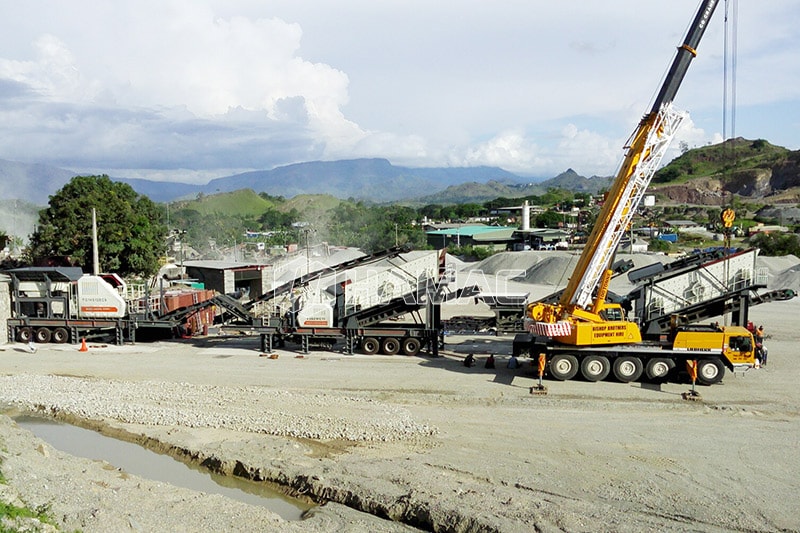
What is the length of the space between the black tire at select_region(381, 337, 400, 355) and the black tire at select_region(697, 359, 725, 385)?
1021 centimetres

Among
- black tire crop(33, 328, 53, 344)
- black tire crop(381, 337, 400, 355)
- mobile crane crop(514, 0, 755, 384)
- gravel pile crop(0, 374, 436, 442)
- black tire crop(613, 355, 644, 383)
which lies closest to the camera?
gravel pile crop(0, 374, 436, 442)

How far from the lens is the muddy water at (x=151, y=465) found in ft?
42.5

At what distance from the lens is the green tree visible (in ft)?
132

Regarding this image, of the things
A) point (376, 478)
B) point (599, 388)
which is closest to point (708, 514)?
point (376, 478)

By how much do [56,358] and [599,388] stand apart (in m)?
19.0

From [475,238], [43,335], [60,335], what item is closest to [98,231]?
[43,335]

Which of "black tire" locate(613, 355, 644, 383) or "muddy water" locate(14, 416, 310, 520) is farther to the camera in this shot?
"black tire" locate(613, 355, 644, 383)

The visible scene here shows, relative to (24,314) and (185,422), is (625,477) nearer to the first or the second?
(185,422)

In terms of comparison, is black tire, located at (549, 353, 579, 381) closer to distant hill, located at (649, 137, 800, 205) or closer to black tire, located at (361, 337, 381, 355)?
black tire, located at (361, 337, 381, 355)

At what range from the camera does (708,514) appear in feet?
37.4

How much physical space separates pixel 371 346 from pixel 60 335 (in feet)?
42.1

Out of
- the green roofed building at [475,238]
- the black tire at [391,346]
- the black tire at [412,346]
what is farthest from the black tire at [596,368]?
the green roofed building at [475,238]

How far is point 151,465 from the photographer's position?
48.5 feet

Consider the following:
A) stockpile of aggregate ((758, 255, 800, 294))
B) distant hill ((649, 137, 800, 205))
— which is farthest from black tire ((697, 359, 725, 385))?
distant hill ((649, 137, 800, 205))
